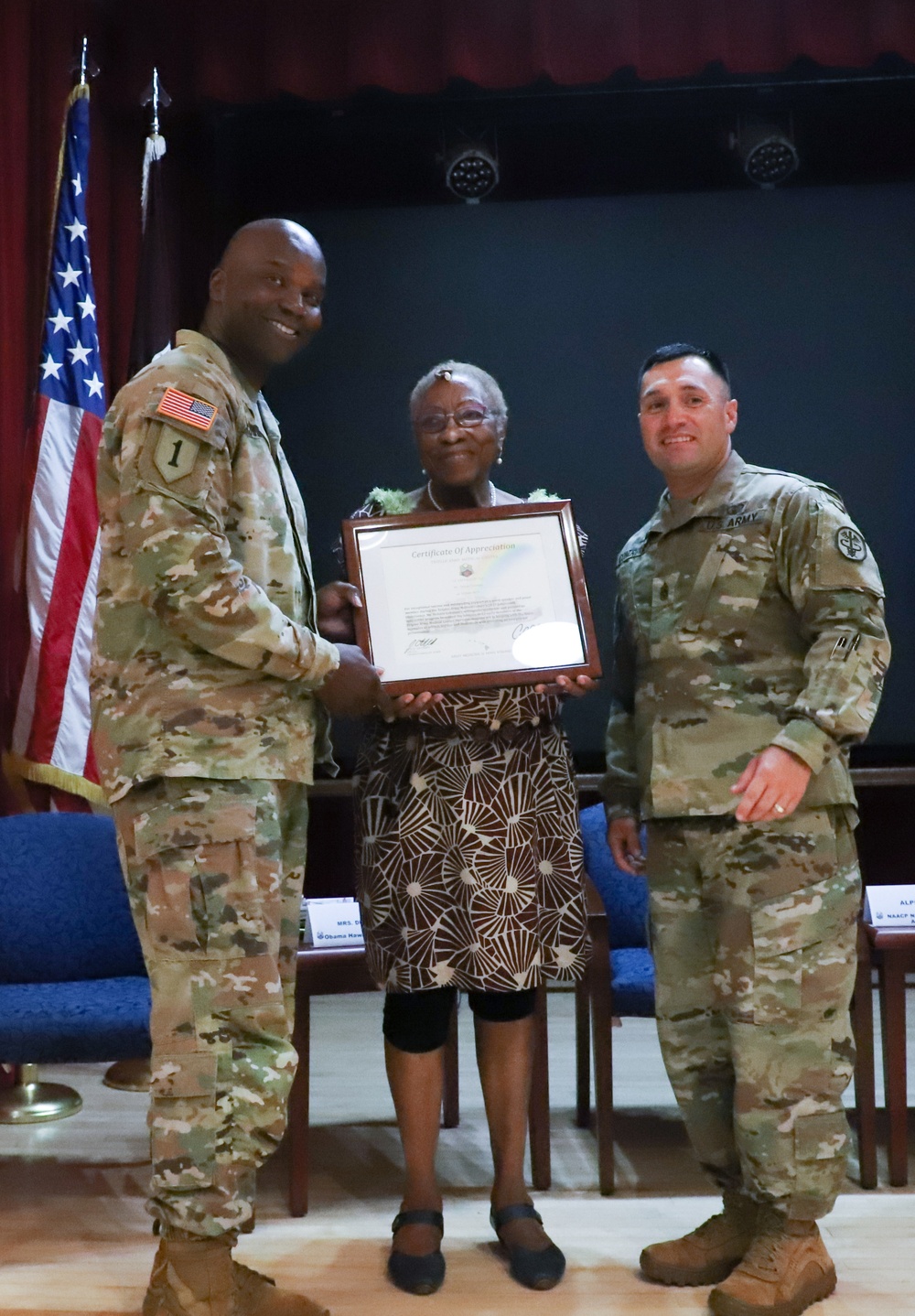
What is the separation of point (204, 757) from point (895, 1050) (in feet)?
6.27

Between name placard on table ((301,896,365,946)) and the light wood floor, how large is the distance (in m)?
0.57

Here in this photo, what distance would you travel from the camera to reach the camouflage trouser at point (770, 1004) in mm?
2355

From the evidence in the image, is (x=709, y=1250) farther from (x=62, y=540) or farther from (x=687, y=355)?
(x=62, y=540)

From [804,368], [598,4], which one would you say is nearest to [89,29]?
[598,4]

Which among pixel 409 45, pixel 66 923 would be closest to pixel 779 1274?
pixel 66 923

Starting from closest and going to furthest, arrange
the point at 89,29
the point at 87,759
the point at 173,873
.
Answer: the point at 173,873
the point at 87,759
the point at 89,29

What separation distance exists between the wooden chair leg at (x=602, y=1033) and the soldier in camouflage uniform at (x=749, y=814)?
0.56m

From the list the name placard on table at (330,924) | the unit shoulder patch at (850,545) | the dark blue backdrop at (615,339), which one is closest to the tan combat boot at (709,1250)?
the name placard on table at (330,924)

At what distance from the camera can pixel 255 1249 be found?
273cm

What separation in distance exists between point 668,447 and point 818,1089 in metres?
1.20

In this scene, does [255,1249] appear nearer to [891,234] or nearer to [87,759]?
[87,759]

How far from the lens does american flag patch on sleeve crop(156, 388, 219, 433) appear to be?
2.16m

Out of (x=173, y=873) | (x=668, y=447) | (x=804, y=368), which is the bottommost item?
(x=173, y=873)

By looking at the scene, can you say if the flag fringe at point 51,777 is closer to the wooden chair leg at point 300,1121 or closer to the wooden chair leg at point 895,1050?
the wooden chair leg at point 300,1121
